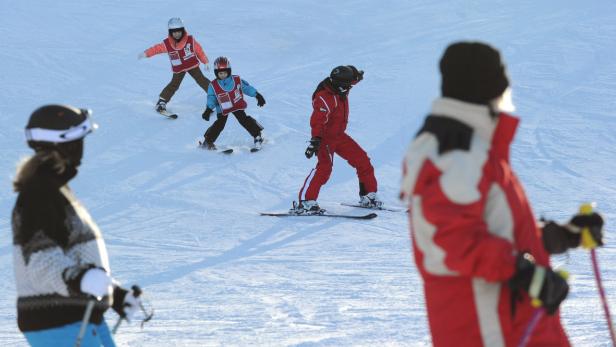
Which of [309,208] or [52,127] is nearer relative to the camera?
[52,127]

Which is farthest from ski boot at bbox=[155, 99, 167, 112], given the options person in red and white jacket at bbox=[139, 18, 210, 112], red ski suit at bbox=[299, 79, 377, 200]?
red ski suit at bbox=[299, 79, 377, 200]

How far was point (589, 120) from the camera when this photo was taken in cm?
1189

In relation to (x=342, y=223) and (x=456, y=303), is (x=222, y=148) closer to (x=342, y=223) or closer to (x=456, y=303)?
(x=342, y=223)

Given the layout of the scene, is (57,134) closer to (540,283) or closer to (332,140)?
(540,283)

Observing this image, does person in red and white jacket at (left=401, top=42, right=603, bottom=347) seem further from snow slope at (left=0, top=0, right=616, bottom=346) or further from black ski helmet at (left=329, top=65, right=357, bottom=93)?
black ski helmet at (left=329, top=65, right=357, bottom=93)

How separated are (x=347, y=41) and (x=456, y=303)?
1428cm

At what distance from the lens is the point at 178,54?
12.2 m

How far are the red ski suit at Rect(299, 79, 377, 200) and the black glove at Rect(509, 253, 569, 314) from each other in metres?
5.89

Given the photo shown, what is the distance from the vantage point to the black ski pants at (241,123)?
10.9 m

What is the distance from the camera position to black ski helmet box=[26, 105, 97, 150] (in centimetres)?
315

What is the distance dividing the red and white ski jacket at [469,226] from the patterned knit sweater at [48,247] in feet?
3.93

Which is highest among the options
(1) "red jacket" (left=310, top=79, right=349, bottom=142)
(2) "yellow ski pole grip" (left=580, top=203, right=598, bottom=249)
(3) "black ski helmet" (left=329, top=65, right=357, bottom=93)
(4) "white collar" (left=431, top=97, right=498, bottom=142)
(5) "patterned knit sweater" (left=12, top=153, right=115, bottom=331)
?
(4) "white collar" (left=431, top=97, right=498, bottom=142)

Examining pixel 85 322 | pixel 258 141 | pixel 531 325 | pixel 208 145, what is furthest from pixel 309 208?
pixel 531 325

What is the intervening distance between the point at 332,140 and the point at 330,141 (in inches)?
0.8
